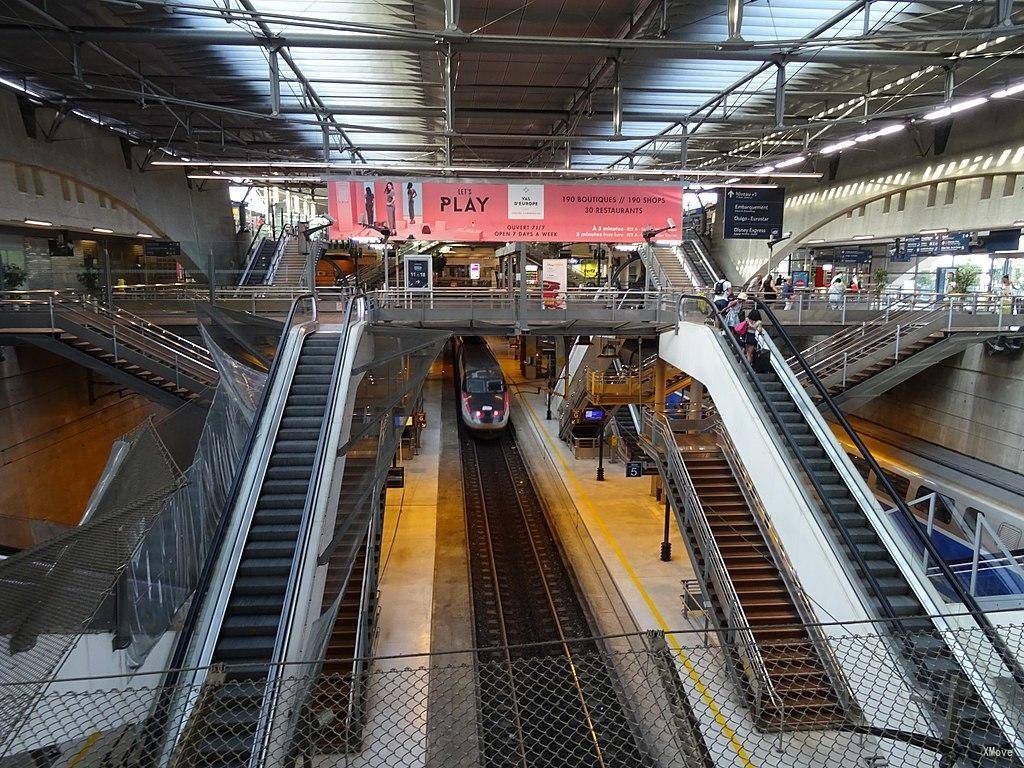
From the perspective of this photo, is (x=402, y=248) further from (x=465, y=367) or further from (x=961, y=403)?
(x=961, y=403)

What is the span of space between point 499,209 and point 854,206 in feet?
41.2

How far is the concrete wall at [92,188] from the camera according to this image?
12.2 meters

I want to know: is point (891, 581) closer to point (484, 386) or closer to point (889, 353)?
point (889, 353)

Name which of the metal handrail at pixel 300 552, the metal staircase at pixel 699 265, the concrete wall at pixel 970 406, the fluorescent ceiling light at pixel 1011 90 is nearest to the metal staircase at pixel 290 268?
the metal staircase at pixel 699 265

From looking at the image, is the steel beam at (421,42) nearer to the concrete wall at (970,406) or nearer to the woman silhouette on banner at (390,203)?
the woman silhouette on banner at (390,203)

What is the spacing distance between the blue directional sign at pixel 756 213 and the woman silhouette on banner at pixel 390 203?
7.74 metres

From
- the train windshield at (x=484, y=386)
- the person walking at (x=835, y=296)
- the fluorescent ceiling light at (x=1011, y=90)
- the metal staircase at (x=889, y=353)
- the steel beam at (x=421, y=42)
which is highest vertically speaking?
the steel beam at (x=421, y=42)

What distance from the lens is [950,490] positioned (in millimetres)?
10797

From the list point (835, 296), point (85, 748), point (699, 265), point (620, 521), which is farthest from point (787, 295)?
point (85, 748)

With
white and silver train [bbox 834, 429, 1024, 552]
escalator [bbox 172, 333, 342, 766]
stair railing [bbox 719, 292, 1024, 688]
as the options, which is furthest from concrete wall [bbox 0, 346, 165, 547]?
white and silver train [bbox 834, 429, 1024, 552]

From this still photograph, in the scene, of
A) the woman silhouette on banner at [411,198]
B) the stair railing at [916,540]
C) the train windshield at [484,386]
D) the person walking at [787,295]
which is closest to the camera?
the stair railing at [916,540]

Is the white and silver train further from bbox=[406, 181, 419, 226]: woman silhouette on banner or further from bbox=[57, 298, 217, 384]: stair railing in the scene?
bbox=[57, 298, 217, 384]: stair railing

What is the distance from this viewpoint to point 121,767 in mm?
2992

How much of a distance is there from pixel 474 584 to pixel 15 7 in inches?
433
